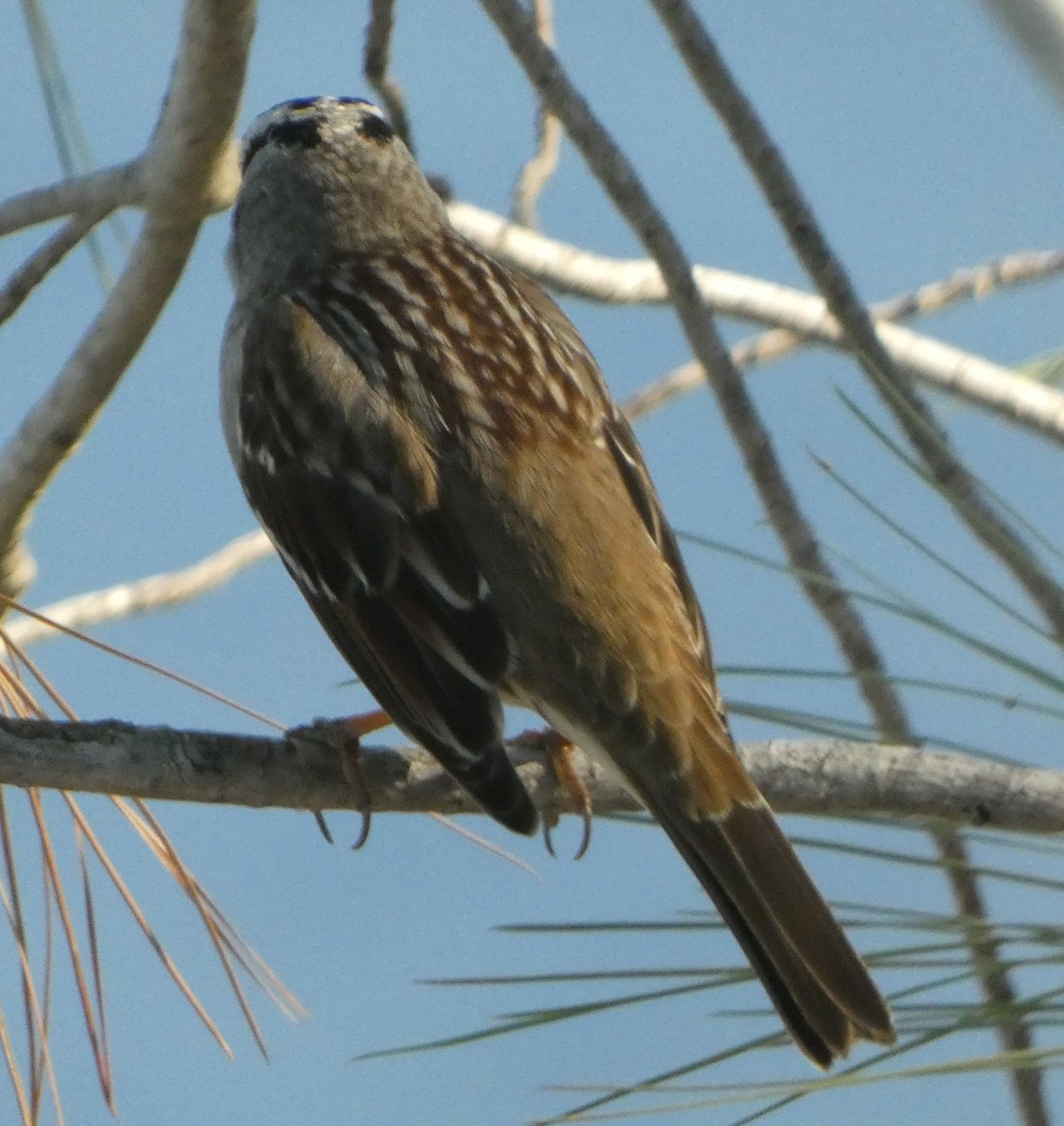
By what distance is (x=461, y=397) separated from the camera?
2.38 m

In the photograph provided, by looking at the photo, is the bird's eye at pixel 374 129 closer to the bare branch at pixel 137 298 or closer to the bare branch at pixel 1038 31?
the bare branch at pixel 137 298

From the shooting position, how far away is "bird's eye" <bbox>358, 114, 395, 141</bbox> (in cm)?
306

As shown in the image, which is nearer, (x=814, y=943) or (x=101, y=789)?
(x=101, y=789)

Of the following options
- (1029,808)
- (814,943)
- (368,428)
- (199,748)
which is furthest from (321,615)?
(1029,808)

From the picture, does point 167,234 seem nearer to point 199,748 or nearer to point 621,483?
point 621,483

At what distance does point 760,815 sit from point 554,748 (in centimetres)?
35

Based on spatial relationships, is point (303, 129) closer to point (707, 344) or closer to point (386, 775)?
point (707, 344)

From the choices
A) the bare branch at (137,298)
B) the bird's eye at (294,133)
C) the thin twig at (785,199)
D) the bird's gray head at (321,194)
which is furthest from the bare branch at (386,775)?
the bird's eye at (294,133)

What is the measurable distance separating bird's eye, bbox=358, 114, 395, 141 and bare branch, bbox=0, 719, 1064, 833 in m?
1.31

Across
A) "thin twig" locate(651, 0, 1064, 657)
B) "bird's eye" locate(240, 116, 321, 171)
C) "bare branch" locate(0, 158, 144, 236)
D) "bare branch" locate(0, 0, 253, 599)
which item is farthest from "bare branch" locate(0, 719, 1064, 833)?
"bird's eye" locate(240, 116, 321, 171)

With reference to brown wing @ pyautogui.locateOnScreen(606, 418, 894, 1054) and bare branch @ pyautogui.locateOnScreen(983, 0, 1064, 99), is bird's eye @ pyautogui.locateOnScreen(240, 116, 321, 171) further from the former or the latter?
bare branch @ pyautogui.locateOnScreen(983, 0, 1064, 99)

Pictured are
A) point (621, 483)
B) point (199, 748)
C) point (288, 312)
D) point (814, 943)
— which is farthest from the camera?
point (288, 312)

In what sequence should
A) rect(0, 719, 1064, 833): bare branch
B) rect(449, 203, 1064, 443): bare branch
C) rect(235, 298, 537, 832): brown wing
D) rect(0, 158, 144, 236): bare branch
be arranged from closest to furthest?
rect(0, 719, 1064, 833): bare branch < rect(235, 298, 537, 832): brown wing < rect(0, 158, 144, 236): bare branch < rect(449, 203, 1064, 443): bare branch

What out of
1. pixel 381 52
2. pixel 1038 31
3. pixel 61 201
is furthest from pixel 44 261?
pixel 1038 31
